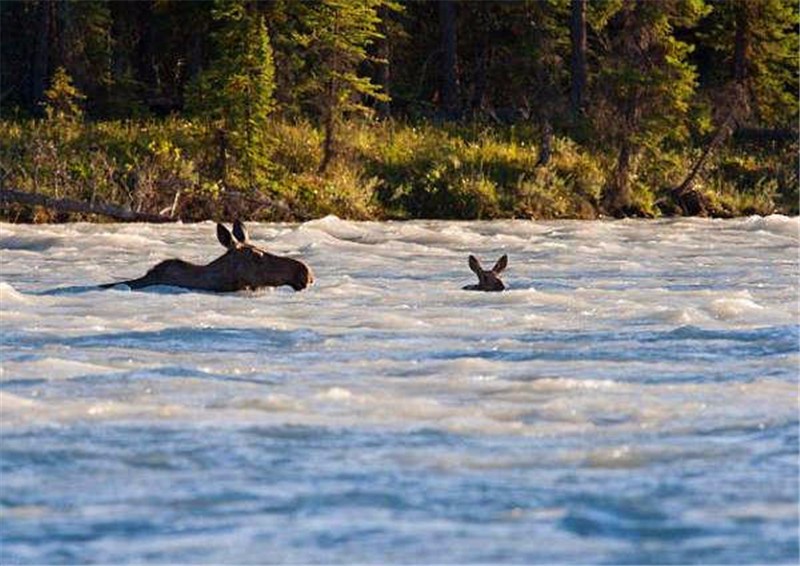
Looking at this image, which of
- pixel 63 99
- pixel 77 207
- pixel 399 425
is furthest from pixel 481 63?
pixel 399 425

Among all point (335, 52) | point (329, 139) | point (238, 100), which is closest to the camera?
point (238, 100)

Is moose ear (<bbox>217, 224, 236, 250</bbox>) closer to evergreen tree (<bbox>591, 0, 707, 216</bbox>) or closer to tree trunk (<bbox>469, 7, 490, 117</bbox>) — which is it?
evergreen tree (<bbox>591, 0, 707, 216</bbox>)

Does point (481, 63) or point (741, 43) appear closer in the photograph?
point (741, 43)

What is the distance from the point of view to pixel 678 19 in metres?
38.7

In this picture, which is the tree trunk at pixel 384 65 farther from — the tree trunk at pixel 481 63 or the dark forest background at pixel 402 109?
the tree trunk at pixel 481 63

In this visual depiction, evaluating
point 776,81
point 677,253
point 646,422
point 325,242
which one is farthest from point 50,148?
point 646,422

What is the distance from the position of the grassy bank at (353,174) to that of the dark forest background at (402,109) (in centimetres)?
5

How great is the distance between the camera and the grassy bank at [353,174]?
3077 centimetres

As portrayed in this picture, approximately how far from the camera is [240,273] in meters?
16.8

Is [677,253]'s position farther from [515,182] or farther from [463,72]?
[463,72]

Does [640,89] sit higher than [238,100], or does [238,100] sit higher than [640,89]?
[640,89]

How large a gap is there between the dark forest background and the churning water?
1342 cm

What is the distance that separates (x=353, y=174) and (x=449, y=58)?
39.4 feet

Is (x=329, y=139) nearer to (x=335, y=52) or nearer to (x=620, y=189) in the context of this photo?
(x=335, y=52)
